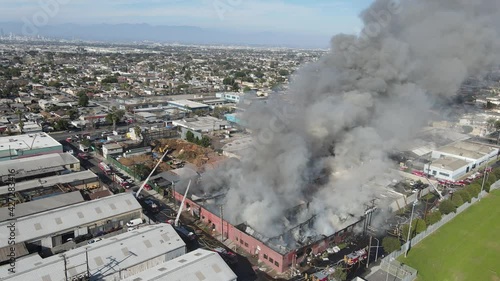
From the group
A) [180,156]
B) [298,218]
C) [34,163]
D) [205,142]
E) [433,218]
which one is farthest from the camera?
[205,142]

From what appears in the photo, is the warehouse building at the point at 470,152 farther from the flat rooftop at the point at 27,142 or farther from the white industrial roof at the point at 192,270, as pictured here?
the flat rooftop at the point at 27,142

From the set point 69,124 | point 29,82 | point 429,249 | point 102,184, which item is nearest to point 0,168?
point 102,184

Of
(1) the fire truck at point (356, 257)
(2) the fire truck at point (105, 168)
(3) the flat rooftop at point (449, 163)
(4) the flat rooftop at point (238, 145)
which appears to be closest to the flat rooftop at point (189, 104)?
(4) the flat rooftop at point (238, 145)

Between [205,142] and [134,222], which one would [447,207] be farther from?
[205,142]

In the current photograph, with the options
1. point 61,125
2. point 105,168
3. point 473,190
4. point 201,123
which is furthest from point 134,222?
point 61,125

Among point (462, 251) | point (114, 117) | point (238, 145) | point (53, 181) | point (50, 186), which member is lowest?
point (462, 251)

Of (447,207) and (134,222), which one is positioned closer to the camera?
(134,222)

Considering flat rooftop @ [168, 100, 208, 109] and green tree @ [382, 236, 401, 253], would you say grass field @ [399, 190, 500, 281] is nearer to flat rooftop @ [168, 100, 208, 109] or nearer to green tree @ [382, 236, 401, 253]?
green tree @ [382, 236, 401, 253]
